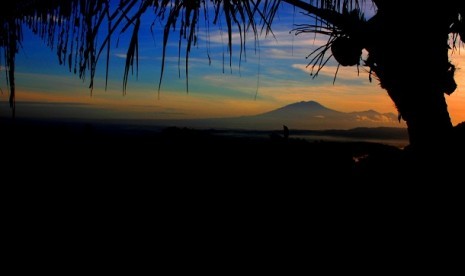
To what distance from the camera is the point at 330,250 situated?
2.60 metres

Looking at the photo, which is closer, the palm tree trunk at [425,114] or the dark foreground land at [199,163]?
the palm tree trunk at [425,114]

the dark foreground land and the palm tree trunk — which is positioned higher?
the palm tree trunk

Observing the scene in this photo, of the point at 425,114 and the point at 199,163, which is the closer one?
the point at 425,114

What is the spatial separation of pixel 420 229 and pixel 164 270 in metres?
1.91

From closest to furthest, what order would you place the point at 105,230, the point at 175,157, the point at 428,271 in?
the point at 428,271, the point at 105,230, the point at 175,157

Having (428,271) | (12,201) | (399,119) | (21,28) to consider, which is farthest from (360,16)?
(12,201)

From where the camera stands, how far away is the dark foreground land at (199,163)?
376cm

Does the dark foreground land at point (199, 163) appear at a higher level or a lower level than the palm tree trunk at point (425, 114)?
lower

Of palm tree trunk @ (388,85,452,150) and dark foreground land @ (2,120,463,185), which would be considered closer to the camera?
palm tree trunk @ (388,85,452,150)

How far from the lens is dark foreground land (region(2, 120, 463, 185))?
3760 millimetres

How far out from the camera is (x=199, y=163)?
16.6 feet

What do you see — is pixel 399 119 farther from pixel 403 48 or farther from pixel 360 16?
pixel 360 16

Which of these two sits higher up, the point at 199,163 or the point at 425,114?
the point at 425,114

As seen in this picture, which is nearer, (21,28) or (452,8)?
(21,28)
